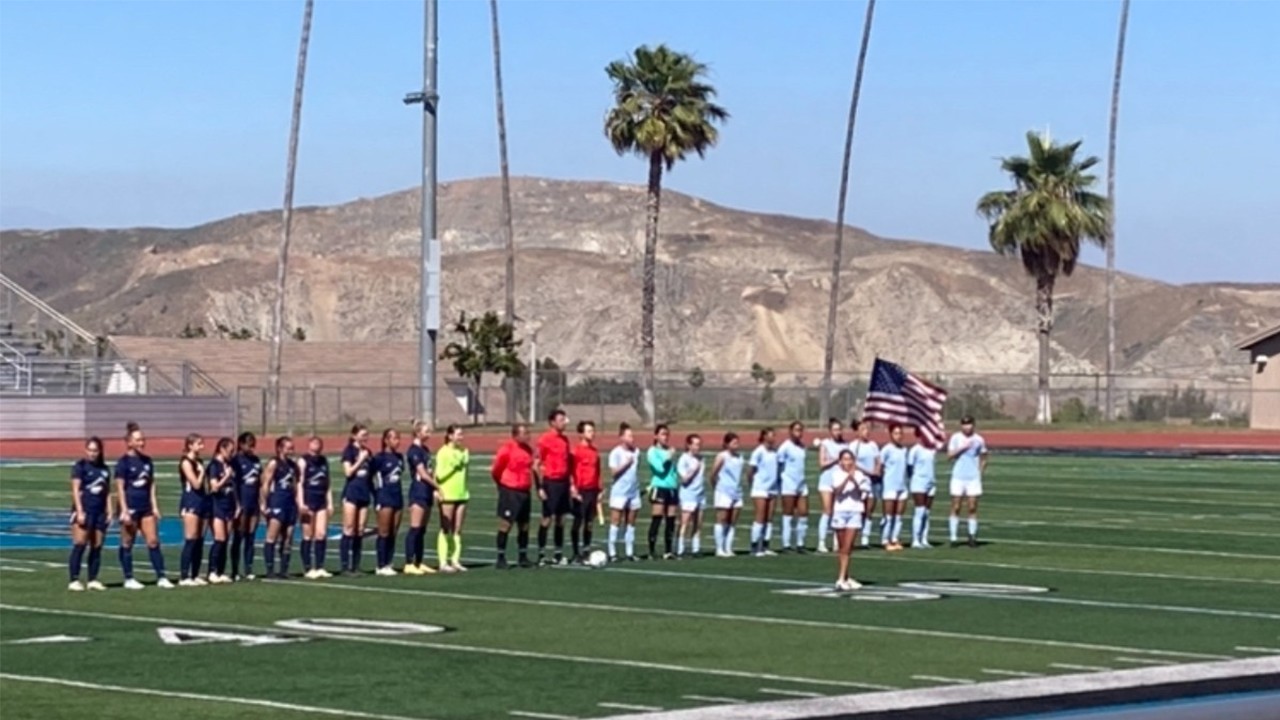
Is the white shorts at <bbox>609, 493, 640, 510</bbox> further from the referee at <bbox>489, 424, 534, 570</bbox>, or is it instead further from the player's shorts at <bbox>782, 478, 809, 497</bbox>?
the player's shorts at <bbox>782, 478, 809, 497</bbox>

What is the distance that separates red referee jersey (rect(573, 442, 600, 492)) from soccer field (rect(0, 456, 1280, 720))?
1099 millimetres

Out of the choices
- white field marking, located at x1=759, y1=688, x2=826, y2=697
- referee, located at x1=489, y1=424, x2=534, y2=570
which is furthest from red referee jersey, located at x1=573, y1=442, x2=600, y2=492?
white field marking, located at x1=759, y1=688, x2=826, y2=697

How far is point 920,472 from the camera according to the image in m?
33.0

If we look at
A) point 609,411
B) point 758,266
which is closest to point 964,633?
point 609,411

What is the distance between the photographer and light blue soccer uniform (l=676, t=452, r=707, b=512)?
3033 cm

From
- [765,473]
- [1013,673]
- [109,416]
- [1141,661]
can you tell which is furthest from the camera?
[109,416]

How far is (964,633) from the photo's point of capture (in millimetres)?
21922

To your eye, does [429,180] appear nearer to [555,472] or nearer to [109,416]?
[555,472]

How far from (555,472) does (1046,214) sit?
5905cm

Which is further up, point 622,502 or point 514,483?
point 514,483

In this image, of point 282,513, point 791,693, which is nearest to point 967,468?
point 282,513

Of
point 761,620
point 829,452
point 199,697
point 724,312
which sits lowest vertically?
point 199,697

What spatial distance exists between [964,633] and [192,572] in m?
8.74

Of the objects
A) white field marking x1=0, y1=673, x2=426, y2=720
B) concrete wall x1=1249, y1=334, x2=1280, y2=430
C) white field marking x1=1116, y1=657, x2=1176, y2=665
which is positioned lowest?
white field marking x1=0, y1=673, x2=426, y2=720
